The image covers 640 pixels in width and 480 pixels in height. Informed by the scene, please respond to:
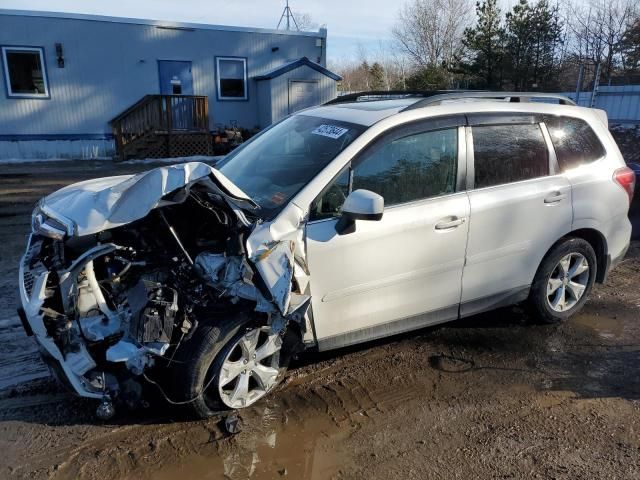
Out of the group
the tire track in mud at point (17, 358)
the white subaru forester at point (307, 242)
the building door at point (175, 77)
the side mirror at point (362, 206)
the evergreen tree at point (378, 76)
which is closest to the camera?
the white subaru forester at point (307, 242)

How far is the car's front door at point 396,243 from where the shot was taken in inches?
124

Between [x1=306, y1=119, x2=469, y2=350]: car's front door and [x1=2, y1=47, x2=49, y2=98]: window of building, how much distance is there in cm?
1481

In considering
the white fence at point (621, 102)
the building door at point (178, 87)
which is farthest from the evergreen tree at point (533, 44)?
the building door at point (178, 87)

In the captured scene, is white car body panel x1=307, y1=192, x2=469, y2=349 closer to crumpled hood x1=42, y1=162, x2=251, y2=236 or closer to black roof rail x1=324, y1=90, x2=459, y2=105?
crumpled hood x1=42, y1=162, x2=251, y2=236

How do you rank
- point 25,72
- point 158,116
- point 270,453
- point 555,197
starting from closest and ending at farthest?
point 270,453, point 555,197, point 25,72, point 158,116

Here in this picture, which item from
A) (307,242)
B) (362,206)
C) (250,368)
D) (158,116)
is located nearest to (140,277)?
(250,368)

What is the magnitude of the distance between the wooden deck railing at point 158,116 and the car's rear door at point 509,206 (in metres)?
13.3

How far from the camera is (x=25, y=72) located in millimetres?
14734

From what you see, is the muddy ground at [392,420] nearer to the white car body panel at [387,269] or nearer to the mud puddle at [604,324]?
the mud puddle at [604,324]

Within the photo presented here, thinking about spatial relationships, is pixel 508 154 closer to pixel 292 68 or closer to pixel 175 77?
pixel 292 68

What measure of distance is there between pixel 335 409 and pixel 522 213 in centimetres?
202

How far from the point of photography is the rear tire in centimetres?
416

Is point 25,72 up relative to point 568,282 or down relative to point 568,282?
up

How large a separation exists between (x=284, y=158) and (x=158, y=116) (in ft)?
42.6
